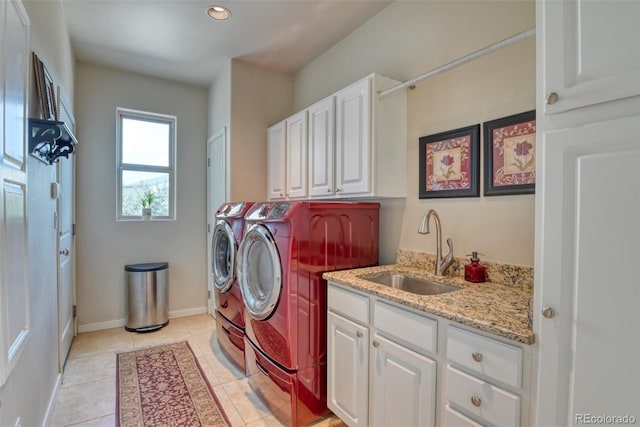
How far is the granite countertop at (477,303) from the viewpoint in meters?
1.04

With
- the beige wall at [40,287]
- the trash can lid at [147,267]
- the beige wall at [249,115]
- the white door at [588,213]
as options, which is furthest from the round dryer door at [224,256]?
the white door at [588,213]

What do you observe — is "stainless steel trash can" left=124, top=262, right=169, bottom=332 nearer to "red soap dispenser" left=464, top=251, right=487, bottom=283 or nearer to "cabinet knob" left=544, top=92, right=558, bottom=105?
"red soap dispenser" left=464, top=251, right=487, bottom=283

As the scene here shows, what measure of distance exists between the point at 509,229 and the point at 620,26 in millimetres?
1009

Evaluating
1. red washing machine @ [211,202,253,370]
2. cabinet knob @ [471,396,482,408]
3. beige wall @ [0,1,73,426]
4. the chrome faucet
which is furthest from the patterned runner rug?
the chrome faucet

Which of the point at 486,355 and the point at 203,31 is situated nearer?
the point at 486,355

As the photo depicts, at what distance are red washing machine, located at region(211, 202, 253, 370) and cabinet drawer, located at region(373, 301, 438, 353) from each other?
1252 millimetres

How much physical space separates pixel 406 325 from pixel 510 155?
3.26 feet

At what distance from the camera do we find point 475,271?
168 cm

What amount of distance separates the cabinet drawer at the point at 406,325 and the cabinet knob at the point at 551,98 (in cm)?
85

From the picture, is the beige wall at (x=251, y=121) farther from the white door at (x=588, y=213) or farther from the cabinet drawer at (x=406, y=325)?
the white door at (x=588, y=213)

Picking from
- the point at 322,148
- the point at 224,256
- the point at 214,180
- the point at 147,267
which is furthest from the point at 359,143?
the point at 147,267

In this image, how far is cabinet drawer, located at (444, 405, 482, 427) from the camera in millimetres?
1136

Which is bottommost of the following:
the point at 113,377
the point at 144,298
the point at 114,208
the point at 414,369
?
the point at 113,377

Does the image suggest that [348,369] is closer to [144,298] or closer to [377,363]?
[377,363]
